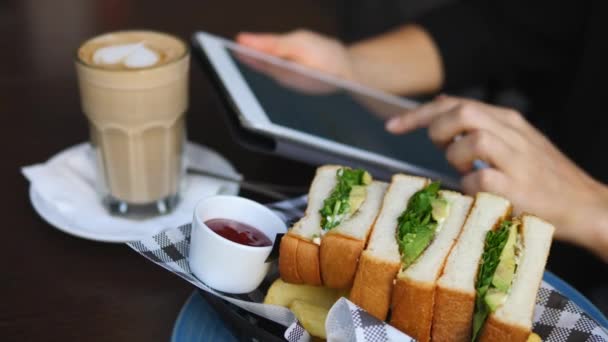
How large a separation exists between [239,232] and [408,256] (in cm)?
21

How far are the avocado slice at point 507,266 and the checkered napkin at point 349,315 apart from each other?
78 mm

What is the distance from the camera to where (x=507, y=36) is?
174 cm

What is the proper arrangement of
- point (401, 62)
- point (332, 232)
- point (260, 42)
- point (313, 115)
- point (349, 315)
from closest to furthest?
point (349, 315) → point (332, 232) → point (313, 115) → point (260, 42) → point (401, 62)

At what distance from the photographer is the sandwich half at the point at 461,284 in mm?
790

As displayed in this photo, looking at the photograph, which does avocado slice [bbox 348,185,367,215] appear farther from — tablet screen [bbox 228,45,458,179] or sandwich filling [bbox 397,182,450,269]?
tablet screen [bbox 228,45,458,179]

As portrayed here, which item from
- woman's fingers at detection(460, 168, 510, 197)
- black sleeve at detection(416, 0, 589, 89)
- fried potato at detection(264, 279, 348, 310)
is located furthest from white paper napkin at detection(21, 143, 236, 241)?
black sleeve at detection(416, 0, 589, 89)

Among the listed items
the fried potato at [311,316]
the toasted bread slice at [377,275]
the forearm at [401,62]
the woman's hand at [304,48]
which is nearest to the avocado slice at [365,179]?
the toasted bread slice at [377,275]

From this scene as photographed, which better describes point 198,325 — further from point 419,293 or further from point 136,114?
point 136,114

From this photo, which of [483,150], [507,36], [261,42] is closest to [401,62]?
[507,36]

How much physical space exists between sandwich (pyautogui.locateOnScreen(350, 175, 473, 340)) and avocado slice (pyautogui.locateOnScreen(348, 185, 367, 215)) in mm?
30

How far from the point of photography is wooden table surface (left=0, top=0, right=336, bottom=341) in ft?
2.87

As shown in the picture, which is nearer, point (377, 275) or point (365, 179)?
point (377, 275)

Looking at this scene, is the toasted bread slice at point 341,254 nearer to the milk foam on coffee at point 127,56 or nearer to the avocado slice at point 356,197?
the avocado slice at point 356,197

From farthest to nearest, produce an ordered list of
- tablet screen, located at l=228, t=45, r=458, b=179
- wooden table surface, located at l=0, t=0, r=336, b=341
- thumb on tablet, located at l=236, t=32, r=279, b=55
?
thumb on tablet, located at l=236, t=32, r=279, b=55 → tablet screen, located at l=228, t=45, r=458, b=179 → wooden table surface, located at l=0, t=0, r=336, b=341
